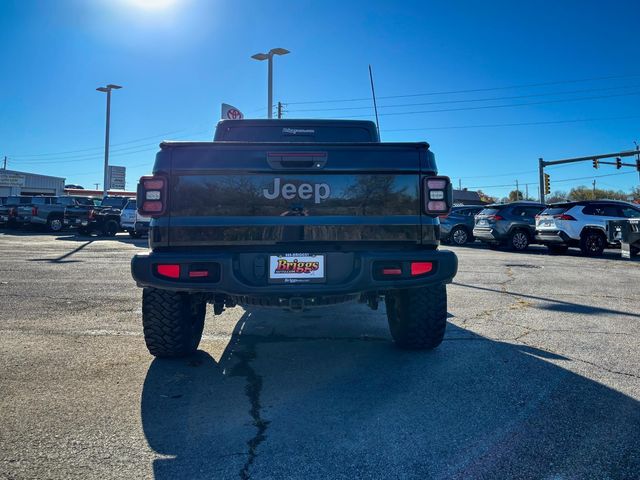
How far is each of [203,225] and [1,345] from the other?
237 cm

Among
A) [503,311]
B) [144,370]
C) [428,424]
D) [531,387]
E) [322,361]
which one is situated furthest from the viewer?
[503,311]

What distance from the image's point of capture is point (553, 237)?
12.5 m

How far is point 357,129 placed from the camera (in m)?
5.25

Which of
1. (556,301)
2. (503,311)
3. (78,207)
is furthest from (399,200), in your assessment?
(78,207)

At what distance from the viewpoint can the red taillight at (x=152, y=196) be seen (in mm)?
2957

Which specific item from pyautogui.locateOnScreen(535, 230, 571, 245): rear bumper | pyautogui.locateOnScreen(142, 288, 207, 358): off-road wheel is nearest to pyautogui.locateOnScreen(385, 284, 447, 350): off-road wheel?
pyautogui.locateOnScreen(142, 288, 207, 358): off-road wheel

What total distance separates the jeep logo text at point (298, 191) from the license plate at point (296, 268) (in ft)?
1.35

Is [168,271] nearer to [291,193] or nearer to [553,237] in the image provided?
[291,193]

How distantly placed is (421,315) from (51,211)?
2379cm

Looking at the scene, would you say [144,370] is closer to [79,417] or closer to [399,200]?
[79,417]

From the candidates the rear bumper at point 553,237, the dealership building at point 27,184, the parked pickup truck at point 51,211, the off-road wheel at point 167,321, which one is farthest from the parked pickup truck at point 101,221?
the dealership building at point 27,184

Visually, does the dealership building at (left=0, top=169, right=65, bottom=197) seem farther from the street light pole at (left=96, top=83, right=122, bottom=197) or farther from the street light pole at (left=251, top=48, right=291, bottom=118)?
the street light pole at (left=251, top=48, right=291, bottom=118)

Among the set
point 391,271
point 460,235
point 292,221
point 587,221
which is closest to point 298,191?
point 292,221

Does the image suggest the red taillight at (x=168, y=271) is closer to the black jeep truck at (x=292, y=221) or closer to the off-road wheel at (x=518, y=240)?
the black jeep truck at (x=292, y=221)
